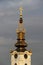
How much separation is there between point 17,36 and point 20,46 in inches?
79.6

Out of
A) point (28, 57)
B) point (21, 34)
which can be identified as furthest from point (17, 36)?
point (28, 57)

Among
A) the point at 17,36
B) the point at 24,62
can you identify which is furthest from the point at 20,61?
the point at 17,36

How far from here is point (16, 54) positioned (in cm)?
5266

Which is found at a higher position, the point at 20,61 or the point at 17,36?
the point at 17,36

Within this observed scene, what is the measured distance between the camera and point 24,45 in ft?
172

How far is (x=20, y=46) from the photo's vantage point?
5238 centimetres

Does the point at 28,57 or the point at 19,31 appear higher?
the point at 19,31

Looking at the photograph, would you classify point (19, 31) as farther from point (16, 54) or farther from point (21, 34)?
point (16, 54)

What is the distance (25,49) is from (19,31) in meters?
3.24

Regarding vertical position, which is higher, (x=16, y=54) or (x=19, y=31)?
(x=19, y=31)

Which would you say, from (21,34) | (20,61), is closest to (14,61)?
(20,61)

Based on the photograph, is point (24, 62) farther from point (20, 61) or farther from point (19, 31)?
point (19, 31)

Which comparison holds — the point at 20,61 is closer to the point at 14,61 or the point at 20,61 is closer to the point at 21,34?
the point at 14,61

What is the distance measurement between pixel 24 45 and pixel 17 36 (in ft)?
7.06
